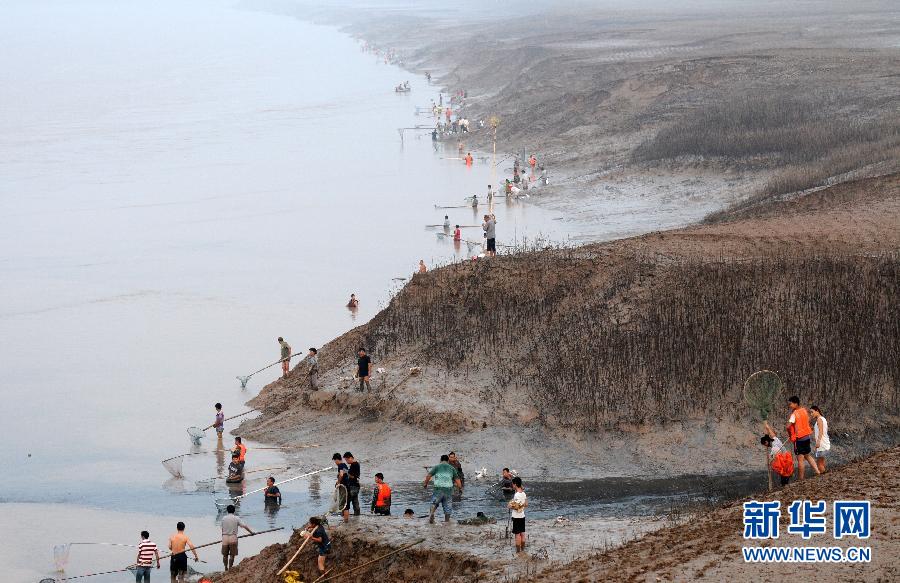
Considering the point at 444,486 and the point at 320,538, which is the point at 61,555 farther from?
the point at 444,486

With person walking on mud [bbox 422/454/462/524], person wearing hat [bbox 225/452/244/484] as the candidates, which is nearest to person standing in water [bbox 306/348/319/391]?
person wearing hat [bbox 225/452/244/484]

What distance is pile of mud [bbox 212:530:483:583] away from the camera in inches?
584

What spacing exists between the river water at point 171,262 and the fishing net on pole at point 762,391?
6596mm

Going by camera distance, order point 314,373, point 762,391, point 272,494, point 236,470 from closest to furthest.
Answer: point 762,391 → point 272,494 → point 236,470 → point 314,373

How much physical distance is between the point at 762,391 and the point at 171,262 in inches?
921

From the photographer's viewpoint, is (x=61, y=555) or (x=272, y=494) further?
(x=272, y=494)

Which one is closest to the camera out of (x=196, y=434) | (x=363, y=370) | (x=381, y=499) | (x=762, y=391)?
(x=381, y=499)

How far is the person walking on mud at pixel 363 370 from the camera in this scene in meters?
22.5

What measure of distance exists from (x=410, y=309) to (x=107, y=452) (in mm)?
6119

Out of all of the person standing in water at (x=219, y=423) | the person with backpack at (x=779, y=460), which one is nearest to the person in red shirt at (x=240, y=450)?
the person standing in water at (x=219, y=423)

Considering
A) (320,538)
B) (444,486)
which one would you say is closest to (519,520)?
(444,486)

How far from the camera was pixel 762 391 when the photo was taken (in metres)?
18.9

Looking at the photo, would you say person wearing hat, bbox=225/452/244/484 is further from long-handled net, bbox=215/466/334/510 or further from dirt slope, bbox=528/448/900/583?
dirt slope, bbox=528/448/900/583

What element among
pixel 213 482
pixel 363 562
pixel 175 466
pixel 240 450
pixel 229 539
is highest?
pixel 363 562
